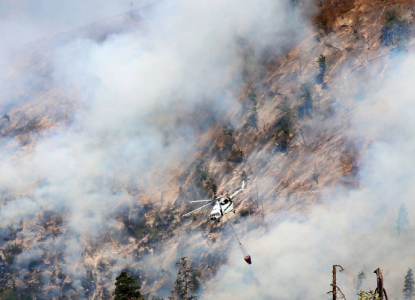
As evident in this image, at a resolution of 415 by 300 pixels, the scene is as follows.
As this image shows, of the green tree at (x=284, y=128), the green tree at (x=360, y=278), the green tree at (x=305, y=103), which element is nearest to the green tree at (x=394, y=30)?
the green tree at (x=305, y=103)

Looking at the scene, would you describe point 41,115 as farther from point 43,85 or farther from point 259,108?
point 259,108

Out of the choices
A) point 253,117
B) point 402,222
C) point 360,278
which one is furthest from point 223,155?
point 402,222

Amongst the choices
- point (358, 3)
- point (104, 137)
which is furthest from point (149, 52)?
point (358, 3)

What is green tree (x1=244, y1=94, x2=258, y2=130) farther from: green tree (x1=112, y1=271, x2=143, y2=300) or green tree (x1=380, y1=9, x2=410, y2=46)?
green tree (x1=112, y1=271, x2=143, y2=300)

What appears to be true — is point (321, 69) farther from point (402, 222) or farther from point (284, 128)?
point (402, 222)

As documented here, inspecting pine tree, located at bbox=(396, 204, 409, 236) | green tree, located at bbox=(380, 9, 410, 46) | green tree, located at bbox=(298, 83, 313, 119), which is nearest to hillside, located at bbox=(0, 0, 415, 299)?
green tree, located at bbox=(298, 83, 313, 119)

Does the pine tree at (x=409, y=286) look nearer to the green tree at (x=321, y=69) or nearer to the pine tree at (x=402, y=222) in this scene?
the pine tree at (x=402, y=222)
